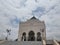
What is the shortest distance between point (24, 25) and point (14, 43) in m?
11.3

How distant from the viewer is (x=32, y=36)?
99.5 ft

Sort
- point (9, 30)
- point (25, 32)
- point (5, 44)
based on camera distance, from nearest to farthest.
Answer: point (5, 44) → point (9, 30) → point (25, 32)

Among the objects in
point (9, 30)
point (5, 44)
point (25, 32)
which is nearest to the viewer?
point (5, 44)

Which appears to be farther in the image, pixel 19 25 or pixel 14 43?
pixel 19 25

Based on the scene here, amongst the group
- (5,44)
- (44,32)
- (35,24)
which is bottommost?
(5,44)

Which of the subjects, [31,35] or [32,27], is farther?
[31,35]

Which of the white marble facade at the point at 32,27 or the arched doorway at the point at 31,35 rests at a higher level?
the white marble facade at the point at 32,27

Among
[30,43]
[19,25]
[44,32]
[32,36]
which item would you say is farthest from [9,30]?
[30,43]

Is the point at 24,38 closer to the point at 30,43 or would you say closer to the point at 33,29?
the point at 33,29

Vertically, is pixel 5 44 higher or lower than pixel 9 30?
lower

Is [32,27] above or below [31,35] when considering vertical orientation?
above

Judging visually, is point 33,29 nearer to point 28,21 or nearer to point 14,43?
point 28,21

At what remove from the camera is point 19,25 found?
1240 inches

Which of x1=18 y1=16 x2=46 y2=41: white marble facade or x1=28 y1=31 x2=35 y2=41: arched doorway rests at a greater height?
x1=18 y1=16 x2=46 y2=41: white marble facade
